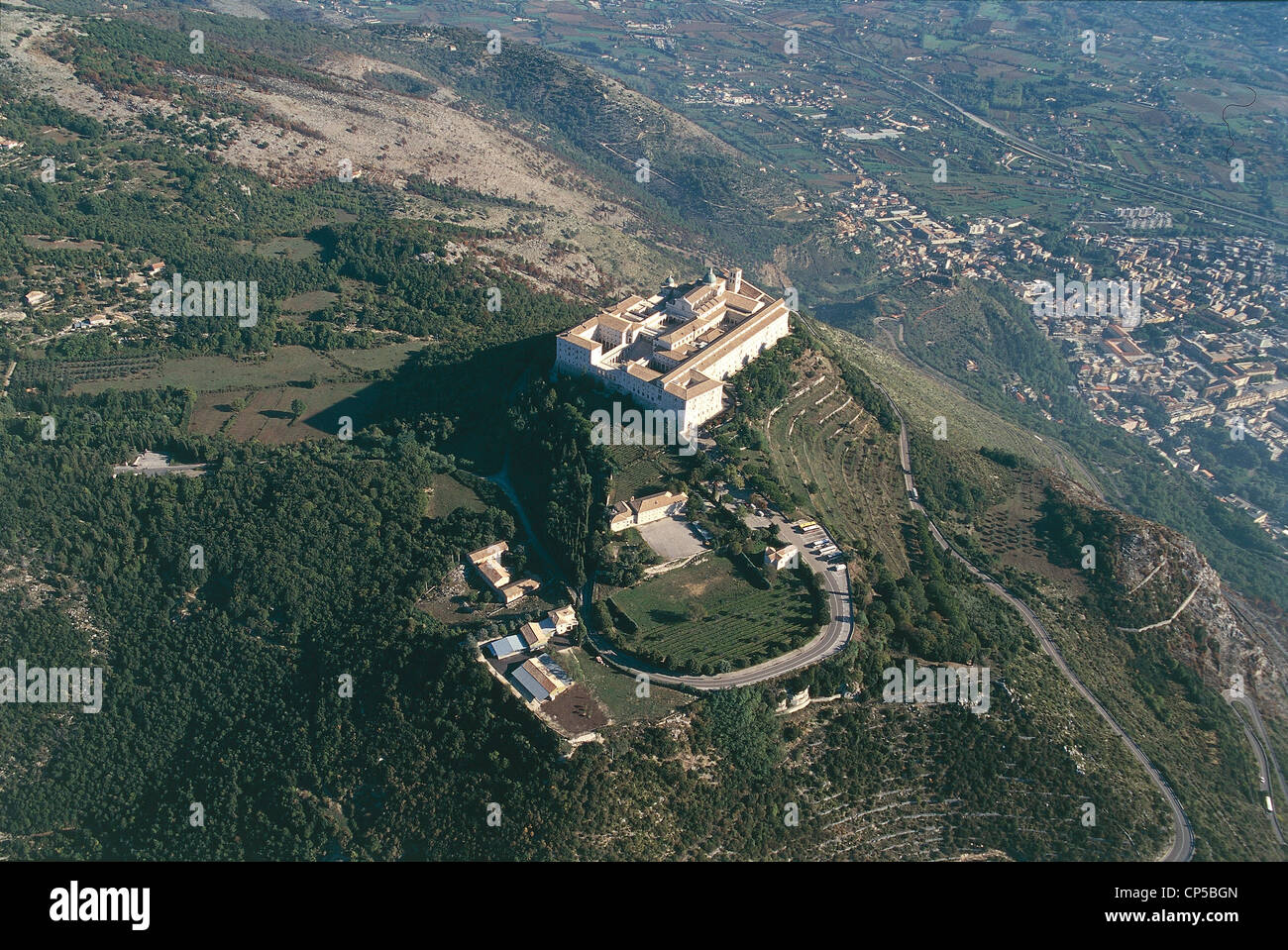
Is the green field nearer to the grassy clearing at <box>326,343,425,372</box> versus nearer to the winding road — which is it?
the winding road

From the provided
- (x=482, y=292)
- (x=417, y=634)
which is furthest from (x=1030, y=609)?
(x=482, y=292)

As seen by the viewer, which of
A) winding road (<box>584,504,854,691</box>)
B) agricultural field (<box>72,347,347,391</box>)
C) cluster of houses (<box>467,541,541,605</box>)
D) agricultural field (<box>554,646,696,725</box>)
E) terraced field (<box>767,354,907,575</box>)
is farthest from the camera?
agricultural field (<box>72,347,347,391</box>)

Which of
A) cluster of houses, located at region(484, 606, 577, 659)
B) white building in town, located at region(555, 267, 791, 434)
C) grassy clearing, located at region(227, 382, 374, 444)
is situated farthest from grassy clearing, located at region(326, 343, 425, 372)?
cluster of houses, located at region(484, 606, 577, 659)

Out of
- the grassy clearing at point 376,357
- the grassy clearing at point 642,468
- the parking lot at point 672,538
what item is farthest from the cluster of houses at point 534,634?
the grassy clearing at point 376,357

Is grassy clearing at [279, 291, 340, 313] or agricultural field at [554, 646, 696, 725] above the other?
grassy clearing at [279, 291, 340, 313]

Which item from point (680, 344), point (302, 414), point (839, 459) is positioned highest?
point (680, 344)

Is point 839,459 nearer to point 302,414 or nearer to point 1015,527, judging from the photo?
point 1015,527

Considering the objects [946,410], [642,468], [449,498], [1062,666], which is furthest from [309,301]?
[1062,666]
